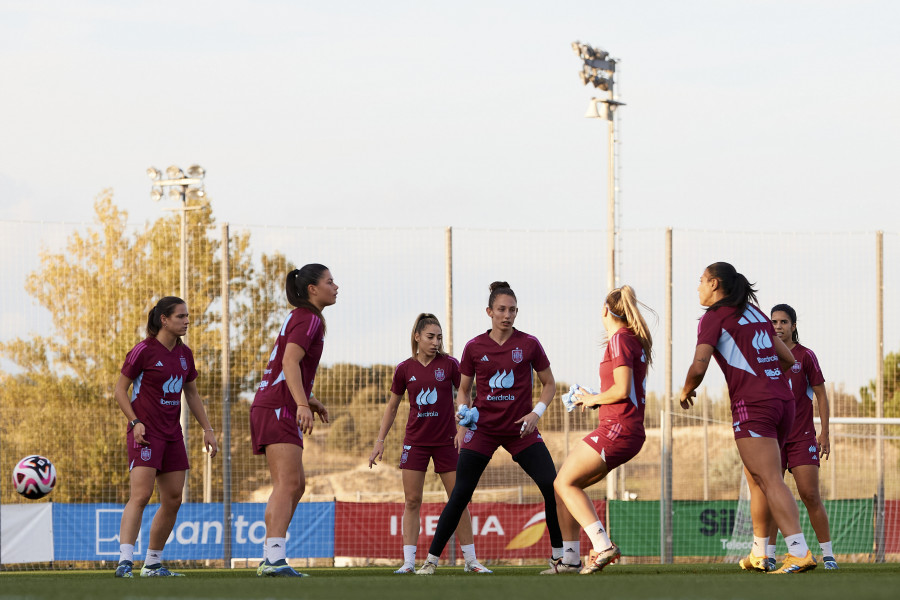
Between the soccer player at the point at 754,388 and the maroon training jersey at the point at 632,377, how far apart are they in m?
0.31

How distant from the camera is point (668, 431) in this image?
48.6ft

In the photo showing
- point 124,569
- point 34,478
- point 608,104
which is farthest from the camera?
point 608,104

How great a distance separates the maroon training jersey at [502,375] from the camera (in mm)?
8250

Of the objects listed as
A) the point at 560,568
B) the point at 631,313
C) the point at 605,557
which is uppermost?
the point at 631,313

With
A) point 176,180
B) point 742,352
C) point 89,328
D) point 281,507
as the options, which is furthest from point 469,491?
point 176,180

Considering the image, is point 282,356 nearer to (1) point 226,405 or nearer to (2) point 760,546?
(2) point 760,546

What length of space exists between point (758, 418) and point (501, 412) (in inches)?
73.0

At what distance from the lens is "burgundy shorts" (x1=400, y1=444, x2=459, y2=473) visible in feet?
30.4

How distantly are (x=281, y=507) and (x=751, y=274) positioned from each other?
32.1 feet

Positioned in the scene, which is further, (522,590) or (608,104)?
(608,104)

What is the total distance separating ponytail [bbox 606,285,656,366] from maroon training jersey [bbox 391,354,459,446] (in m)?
2.15

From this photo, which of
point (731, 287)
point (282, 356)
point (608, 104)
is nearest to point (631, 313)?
point (731, 287)

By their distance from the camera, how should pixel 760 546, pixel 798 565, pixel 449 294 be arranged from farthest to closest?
pixel 449 294, pixel 760 546, pixel 798 565

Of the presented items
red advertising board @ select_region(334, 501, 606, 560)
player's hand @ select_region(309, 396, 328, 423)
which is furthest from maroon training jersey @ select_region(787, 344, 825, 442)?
red advertising board @ select_region(334, 501, 606, 560)
